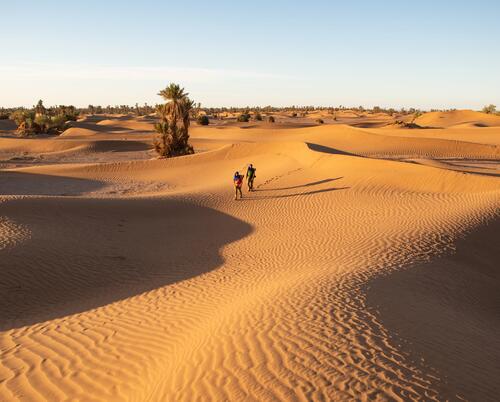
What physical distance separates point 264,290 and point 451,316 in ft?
10.7

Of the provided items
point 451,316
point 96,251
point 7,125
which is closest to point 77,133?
point 7,125

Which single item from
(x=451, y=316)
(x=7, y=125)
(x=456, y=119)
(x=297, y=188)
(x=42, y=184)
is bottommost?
(x=42, y=184)

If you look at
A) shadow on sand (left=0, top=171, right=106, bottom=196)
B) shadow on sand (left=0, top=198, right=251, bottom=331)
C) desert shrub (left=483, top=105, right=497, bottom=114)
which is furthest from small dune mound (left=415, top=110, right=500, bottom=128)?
shadow on sand (left=0, top=198, right=251, bottom=331)

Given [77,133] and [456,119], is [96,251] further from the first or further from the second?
[456,119]

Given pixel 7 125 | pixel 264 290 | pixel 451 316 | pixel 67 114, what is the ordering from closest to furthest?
pixel 451 316 → pixel 264 290 → pixel 7 125 → pixel 67 114

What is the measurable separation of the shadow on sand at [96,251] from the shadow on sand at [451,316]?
507cm

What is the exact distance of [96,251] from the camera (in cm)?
1266

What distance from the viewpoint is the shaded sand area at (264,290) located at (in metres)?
5.30

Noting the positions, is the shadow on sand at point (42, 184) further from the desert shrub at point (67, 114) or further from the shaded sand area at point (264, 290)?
the desert shrub at point (67, 114)

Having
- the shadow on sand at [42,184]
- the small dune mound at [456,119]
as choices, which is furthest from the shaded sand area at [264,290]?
the small dune mound at [456,119]

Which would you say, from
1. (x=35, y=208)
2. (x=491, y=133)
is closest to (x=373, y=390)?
(x=35, y=208)

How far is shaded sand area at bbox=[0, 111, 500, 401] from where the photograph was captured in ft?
17.4

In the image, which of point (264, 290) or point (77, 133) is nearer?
point (264, 290)

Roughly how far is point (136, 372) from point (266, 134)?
160ft
